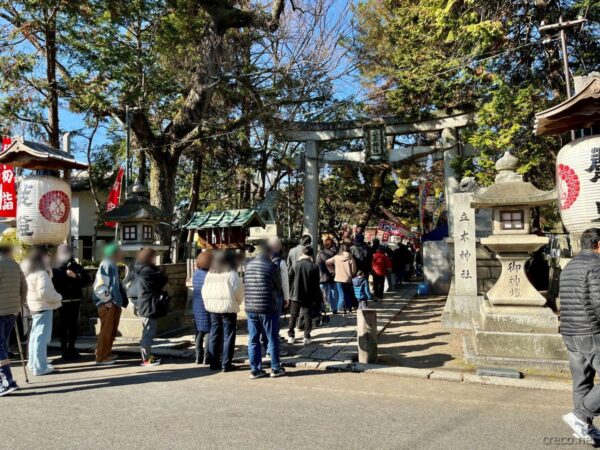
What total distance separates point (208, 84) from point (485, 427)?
12103 millimetres

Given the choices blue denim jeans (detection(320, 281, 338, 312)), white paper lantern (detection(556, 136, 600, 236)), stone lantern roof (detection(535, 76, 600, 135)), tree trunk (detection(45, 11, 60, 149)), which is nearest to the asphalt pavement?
white paper lantern (detection(556, 136, 600, 236))

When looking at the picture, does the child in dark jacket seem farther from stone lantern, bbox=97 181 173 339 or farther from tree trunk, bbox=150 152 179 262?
tree trunk, bbox=150 152 179 262

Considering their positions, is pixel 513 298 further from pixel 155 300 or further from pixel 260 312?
pixel 155 300

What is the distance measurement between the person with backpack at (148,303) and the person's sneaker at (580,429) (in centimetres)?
543

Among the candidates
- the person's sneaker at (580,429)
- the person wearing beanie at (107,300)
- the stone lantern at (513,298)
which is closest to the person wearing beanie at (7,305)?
the person wearing beanie at (107,300)

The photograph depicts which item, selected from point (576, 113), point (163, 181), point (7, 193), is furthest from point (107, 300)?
point (163, 181)

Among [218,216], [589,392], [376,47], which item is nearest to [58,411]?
[589,392]

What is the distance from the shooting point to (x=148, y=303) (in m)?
6.68

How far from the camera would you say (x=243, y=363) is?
22.2 feet

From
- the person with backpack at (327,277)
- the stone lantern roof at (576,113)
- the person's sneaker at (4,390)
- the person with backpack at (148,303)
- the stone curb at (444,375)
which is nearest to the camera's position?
the person's sneaker at (4,390)

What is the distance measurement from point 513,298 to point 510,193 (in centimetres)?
167

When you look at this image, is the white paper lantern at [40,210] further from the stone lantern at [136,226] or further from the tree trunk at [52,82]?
the tree trunk at [52,82]

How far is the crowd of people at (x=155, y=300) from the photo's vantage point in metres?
5.93

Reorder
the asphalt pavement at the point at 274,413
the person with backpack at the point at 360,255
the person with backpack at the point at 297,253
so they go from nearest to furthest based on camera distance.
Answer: the asphalt pavement at the point at 274,413
the person with backpack at the point at 297,253
the person with backpack at the point at 360,255
